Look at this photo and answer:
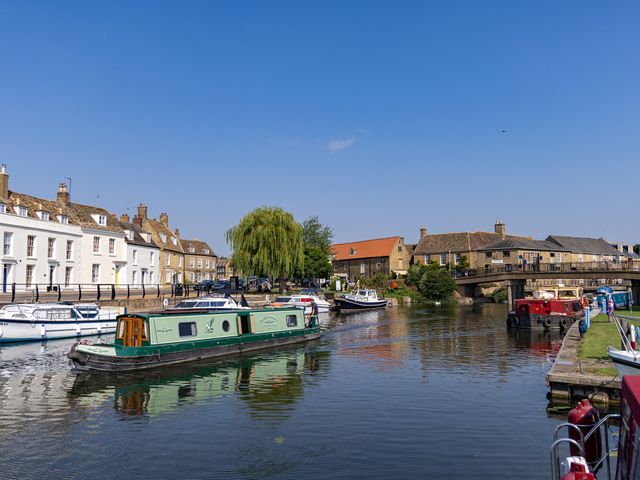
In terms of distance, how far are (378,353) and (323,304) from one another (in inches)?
1150

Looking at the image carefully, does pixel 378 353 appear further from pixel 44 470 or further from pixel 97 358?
pixel 44 470

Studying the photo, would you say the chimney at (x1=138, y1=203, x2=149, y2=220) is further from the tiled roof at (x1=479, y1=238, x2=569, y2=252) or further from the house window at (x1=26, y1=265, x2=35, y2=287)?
the tiled roof at (x1=479, y1=238, x2=569, y2=252)

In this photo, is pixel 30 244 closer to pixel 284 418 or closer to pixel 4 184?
pixel 4 184

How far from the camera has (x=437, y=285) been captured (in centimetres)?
7838

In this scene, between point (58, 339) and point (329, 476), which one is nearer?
point (329, 476)

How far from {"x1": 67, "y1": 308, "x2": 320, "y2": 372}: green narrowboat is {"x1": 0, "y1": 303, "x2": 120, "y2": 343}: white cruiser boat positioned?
1087 cm

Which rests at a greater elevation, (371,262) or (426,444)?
(371,262)

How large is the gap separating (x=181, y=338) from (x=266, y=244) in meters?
37.0

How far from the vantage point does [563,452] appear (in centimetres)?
1222

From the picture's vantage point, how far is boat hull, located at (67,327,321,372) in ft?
72.4

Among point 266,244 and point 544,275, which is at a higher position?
point 266,244

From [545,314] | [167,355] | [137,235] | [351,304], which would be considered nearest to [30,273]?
[137,235]

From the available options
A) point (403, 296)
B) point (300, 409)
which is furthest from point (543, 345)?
point (403, 296)

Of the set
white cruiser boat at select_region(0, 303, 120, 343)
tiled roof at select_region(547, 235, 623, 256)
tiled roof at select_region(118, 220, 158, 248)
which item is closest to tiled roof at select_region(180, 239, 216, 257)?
tiled roof at select_region(118, 220, 158, 248)
